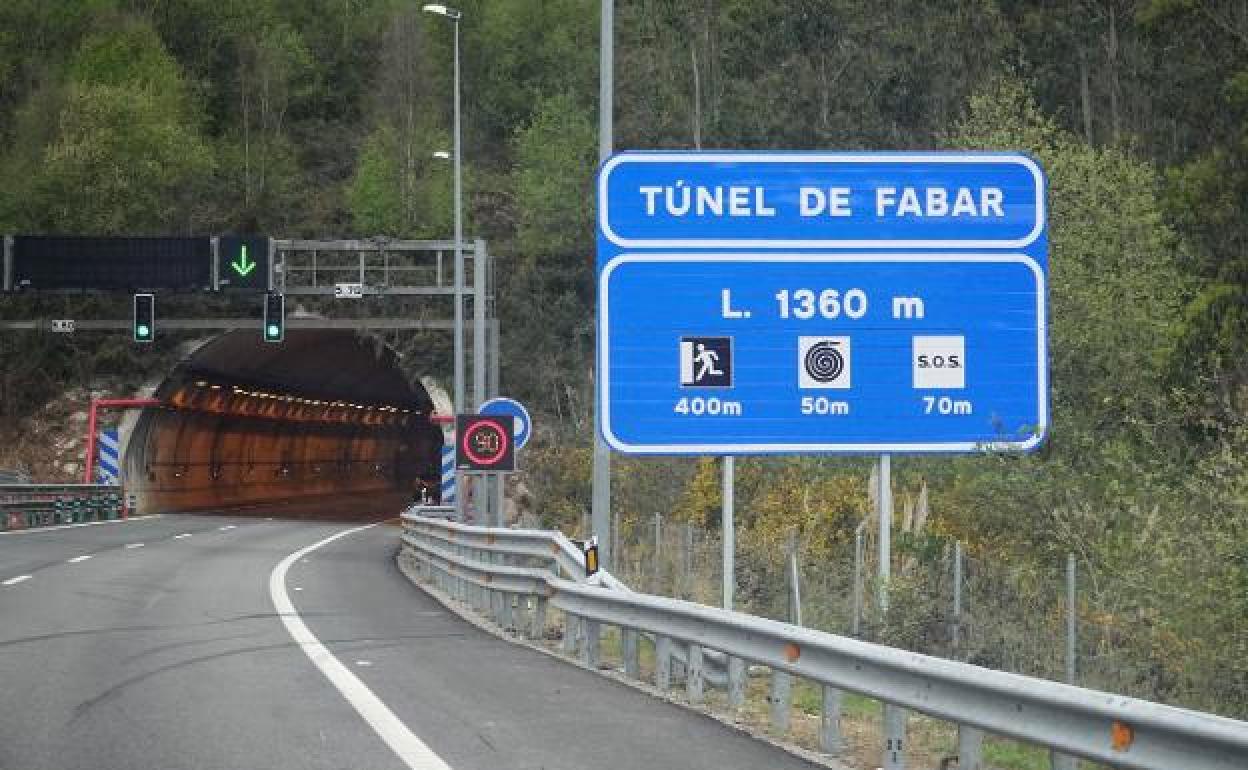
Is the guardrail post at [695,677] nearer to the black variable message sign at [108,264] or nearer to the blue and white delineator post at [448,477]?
the blue and white delineator post at [448,477]

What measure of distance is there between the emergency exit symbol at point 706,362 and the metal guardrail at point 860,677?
2.03 m

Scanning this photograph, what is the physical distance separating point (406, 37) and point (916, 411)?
78366 millimetres

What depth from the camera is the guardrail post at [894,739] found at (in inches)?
426

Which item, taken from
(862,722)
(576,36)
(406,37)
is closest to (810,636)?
(862,722)

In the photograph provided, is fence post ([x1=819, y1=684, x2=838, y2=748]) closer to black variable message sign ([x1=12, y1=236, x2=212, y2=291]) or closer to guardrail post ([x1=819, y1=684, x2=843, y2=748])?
guardrail post ([x1=819, y1=684, x2=843, y2=748])

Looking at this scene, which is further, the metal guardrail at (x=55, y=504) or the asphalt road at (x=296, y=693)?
the metal guardrail at (x=55, y=504)

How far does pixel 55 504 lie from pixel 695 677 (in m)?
43.5

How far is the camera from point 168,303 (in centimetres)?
6931

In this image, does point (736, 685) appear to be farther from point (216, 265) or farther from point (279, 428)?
point (279, 428)

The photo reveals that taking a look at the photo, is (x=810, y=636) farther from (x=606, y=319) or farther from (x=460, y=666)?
(x=606, y=319)

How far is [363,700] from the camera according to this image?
14.0m

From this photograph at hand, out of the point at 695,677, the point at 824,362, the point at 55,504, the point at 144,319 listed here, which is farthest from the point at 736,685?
the point at 55,504

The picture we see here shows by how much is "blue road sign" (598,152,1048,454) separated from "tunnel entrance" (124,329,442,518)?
41299 mm

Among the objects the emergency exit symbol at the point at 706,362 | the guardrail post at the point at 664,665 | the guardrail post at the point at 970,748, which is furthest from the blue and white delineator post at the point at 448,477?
the guardrail post at the point at 970,748
